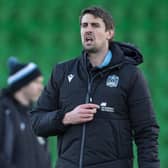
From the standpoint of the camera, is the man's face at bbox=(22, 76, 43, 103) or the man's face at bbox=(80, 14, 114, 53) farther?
the man's face at bbox=(22, 76, 43, 103)

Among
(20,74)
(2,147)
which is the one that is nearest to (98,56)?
(2,147)

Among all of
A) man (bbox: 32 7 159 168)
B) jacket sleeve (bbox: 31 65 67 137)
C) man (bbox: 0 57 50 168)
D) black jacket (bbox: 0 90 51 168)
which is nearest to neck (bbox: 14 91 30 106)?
man (bbox: 0 57 50 168)

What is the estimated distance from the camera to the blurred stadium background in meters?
9.95

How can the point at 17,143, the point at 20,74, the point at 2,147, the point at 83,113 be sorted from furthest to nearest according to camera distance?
the point at 20,74 < the point at 17,143 < the point at 2,147 < the point at 83,113

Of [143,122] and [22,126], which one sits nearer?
[143,122]

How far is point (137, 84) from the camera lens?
18.8 feet

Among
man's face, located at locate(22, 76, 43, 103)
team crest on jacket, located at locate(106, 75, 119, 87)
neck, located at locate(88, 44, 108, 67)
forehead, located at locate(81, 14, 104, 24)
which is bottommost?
team crest on jacket, located at locate(106, 75, 119, 87)

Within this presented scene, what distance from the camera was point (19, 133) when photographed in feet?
25.0

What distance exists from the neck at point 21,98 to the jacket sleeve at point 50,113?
1.97 m

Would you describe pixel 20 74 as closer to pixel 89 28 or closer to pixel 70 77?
pixel 70 77

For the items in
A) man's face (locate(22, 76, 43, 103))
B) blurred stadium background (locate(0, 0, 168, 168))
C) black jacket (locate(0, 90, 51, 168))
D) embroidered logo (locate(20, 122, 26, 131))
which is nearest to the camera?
black jacket (locate(0, 90, 51, 168))

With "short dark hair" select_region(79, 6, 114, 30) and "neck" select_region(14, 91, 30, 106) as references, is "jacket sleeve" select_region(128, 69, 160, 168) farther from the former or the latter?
"neck" select_region(14, 91, 30, 106)

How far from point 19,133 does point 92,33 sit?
214cm

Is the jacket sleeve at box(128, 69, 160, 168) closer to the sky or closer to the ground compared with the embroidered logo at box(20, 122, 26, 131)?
closer to the ground
